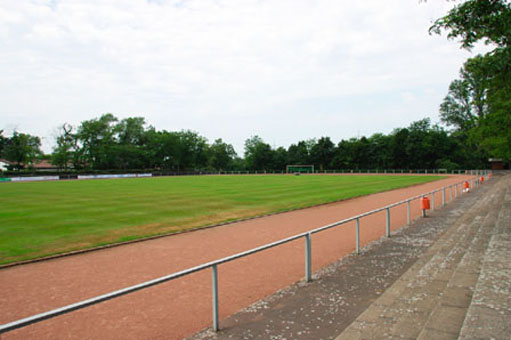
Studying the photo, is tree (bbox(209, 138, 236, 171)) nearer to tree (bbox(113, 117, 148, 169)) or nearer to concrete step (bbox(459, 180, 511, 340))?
tree (bbox(113, 117, 148, 169))

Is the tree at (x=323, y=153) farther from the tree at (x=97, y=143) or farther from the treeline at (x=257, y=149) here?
the tree at (x=97, y=143)

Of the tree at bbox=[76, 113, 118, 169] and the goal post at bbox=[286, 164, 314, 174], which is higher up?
the tree at bbox=[76, 113, 118, 169]

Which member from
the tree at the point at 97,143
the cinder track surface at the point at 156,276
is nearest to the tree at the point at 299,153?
the tree at the point at 97,143

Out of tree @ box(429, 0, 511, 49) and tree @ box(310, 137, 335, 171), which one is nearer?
tree @ box(429, 0, 511, 49)

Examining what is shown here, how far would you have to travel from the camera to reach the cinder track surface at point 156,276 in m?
5.43

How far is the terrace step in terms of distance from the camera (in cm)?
425

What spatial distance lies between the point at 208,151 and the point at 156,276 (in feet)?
380

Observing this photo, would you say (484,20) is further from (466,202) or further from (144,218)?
(144,218)

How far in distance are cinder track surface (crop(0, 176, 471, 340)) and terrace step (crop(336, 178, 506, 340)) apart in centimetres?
224

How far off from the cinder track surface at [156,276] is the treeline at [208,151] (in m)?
76.2

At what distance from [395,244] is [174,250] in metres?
6.49

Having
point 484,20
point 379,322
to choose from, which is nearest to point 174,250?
point 379,322

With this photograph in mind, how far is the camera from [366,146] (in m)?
98.8

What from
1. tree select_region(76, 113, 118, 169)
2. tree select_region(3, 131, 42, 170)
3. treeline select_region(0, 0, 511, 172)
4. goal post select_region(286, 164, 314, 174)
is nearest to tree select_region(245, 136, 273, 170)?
treeline select_region(0, 0, 511, 172)
